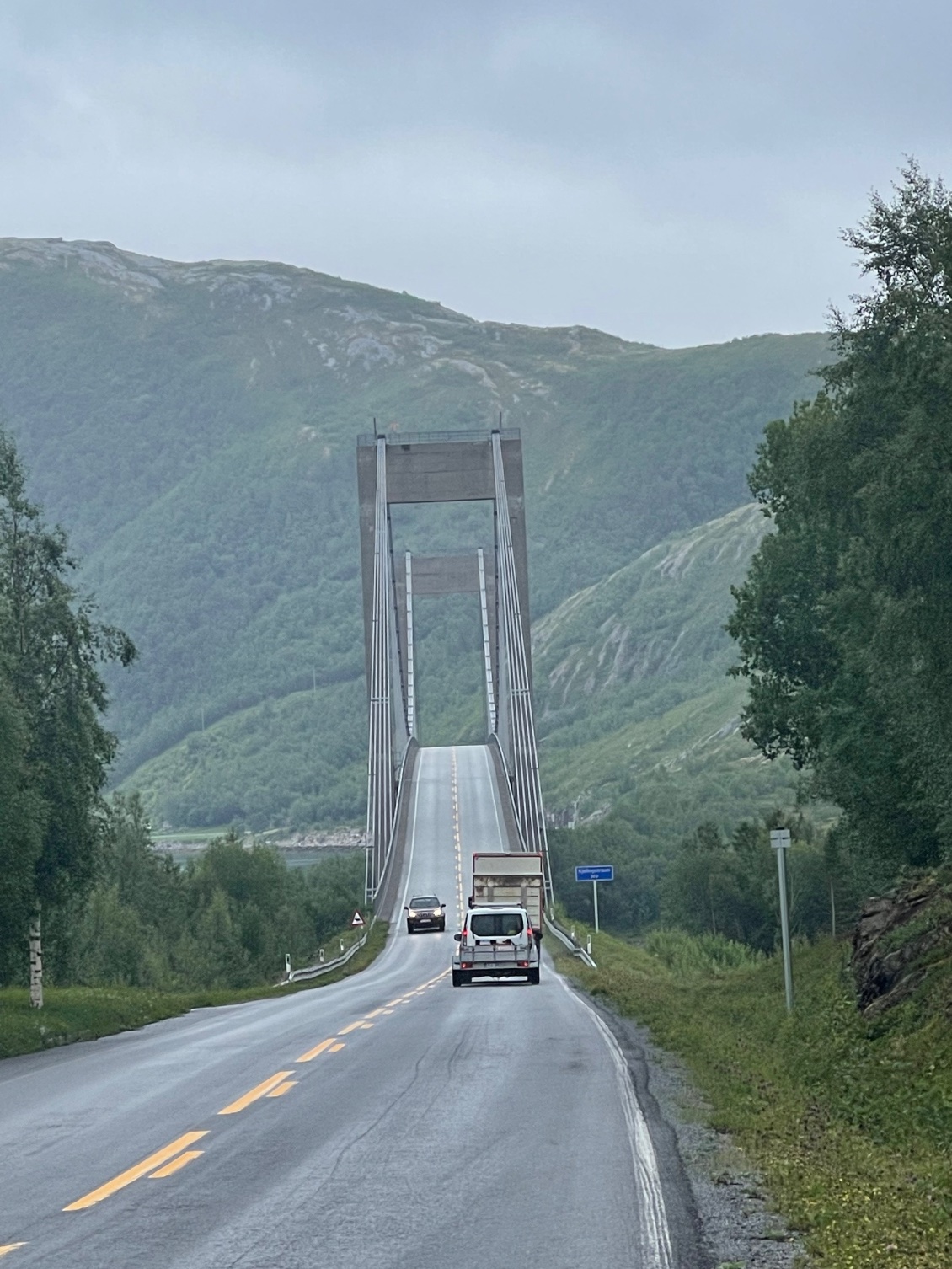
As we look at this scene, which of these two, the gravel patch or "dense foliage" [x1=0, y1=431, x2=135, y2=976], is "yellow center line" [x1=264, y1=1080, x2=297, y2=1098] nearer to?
the gravel patch

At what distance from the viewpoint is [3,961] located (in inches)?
1288

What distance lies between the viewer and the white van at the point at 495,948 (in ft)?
132

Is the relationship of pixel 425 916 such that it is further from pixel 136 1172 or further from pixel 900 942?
pixel 136 1172

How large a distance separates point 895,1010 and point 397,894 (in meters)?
65.4

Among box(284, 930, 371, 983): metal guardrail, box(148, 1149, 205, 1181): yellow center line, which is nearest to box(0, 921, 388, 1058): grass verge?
box(284, 930, 371, 983): metal guardrail

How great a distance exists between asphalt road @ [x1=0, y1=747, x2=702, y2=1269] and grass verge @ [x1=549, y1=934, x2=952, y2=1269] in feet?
2.77

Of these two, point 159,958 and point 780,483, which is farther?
point 159,958

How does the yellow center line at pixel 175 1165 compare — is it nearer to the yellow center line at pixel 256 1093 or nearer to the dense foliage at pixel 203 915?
the yellow center line at pixel 256 1093

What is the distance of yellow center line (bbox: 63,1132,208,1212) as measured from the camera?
10.7 meters

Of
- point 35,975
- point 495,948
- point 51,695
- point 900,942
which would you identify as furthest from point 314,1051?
point 495,948

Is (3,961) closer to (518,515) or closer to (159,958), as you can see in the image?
(159,958)

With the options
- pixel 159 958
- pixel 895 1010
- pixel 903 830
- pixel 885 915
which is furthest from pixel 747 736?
pixel 159 958

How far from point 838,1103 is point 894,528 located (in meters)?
9.65

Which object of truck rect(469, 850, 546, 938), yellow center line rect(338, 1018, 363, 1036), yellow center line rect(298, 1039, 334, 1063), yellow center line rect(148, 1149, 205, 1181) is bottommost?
yellow center line rect(338, 1018, 363, 1036)
